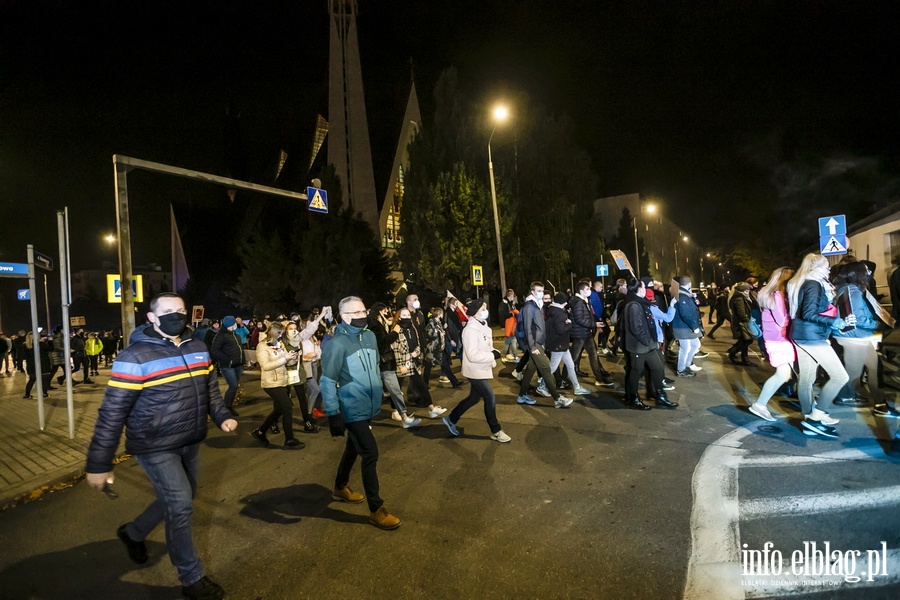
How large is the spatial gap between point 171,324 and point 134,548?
5.47 feet

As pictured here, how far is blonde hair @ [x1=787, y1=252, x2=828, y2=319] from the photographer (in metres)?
5.51

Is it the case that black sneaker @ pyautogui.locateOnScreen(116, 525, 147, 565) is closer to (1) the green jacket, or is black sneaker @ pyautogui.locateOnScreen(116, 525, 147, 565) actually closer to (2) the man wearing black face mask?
(2) the man wearing black face mask

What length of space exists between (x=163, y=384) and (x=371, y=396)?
1.59m

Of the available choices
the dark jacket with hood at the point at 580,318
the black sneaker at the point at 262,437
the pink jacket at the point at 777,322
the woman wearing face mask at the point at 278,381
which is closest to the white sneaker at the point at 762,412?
the pink jacket at the point at 777,322

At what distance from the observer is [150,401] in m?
3.17

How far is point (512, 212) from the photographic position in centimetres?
2636

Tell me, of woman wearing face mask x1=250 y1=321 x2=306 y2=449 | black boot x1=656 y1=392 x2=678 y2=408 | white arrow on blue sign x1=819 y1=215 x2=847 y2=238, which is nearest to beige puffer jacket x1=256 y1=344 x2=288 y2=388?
woman wearing face mask x1=250 y1=321 x2=306 y2=449

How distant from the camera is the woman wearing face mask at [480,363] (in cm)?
589

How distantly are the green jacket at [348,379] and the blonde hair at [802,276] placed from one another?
15.6ft

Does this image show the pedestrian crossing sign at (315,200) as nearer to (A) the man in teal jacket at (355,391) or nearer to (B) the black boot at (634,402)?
(B) the black boot at (634,402)

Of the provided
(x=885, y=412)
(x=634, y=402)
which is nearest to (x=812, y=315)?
(x=885, y=412)

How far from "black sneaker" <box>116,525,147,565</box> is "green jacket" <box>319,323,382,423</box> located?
61.7 inches

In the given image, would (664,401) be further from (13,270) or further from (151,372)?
(13,270)

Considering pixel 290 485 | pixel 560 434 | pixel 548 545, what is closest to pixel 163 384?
pixel 290 485
